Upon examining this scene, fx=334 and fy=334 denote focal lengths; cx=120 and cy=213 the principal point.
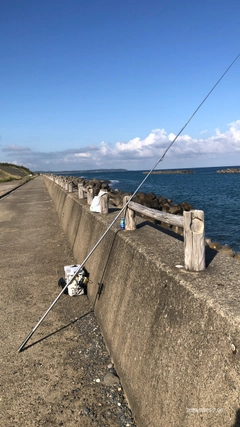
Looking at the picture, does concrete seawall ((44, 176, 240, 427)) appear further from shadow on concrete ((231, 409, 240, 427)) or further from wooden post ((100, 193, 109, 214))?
wooden post ((100, 193, 109, 214))

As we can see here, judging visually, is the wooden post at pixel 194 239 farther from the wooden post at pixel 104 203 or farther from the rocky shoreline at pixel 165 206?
the rocky shoreline at pixel 165 206

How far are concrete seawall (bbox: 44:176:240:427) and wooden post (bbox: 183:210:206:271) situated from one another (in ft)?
0.31

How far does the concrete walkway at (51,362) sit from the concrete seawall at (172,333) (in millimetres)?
204

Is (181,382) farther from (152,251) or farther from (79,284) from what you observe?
(79,284)

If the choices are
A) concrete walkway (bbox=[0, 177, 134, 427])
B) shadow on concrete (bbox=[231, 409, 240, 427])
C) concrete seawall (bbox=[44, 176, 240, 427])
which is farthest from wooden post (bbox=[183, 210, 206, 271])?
concrete walkway (bbox=[0, 177, 134, 427])

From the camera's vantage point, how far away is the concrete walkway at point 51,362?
9.71ft

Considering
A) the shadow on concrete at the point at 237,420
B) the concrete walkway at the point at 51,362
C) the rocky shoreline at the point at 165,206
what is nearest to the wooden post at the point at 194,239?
the shadow on concrete at the point at 237,420

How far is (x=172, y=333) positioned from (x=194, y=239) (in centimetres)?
76

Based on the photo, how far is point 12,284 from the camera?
239 inches

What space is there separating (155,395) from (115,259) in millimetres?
2061

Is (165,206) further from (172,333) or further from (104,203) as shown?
(172,333)

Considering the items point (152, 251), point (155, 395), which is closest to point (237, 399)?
point (155, 395)

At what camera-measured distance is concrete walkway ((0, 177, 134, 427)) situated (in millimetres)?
2959

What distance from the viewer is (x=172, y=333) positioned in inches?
98.3
